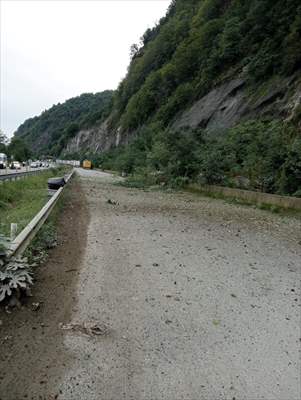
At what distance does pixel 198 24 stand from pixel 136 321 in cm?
5381

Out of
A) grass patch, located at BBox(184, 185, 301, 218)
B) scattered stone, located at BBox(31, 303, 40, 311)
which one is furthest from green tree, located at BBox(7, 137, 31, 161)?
scattered stone, located at BBox(31, 303, 40, 311)

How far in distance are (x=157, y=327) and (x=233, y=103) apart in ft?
92.1

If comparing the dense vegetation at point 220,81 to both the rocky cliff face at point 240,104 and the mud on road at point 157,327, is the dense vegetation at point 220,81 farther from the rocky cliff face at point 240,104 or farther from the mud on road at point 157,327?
the mud on road at point 157,327

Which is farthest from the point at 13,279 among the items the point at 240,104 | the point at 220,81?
the point at 220,81

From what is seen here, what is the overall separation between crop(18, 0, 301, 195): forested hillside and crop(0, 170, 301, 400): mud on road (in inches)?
338

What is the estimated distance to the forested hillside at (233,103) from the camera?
15.3 metres

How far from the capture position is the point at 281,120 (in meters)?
19.8

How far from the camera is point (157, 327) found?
3.33 m

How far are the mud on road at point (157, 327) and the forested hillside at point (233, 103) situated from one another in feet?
28.2

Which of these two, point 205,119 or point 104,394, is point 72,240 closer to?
point 104,394

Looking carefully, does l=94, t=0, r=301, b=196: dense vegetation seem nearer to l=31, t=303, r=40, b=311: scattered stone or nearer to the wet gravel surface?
the wet gravel surface

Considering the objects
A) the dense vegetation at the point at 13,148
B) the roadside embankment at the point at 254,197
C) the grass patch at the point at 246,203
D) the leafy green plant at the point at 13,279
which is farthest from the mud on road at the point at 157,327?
the dense vegetation at the point at 13,148

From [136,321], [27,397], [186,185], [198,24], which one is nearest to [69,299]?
[136,321]

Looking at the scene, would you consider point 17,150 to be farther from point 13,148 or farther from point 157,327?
point 157,327
